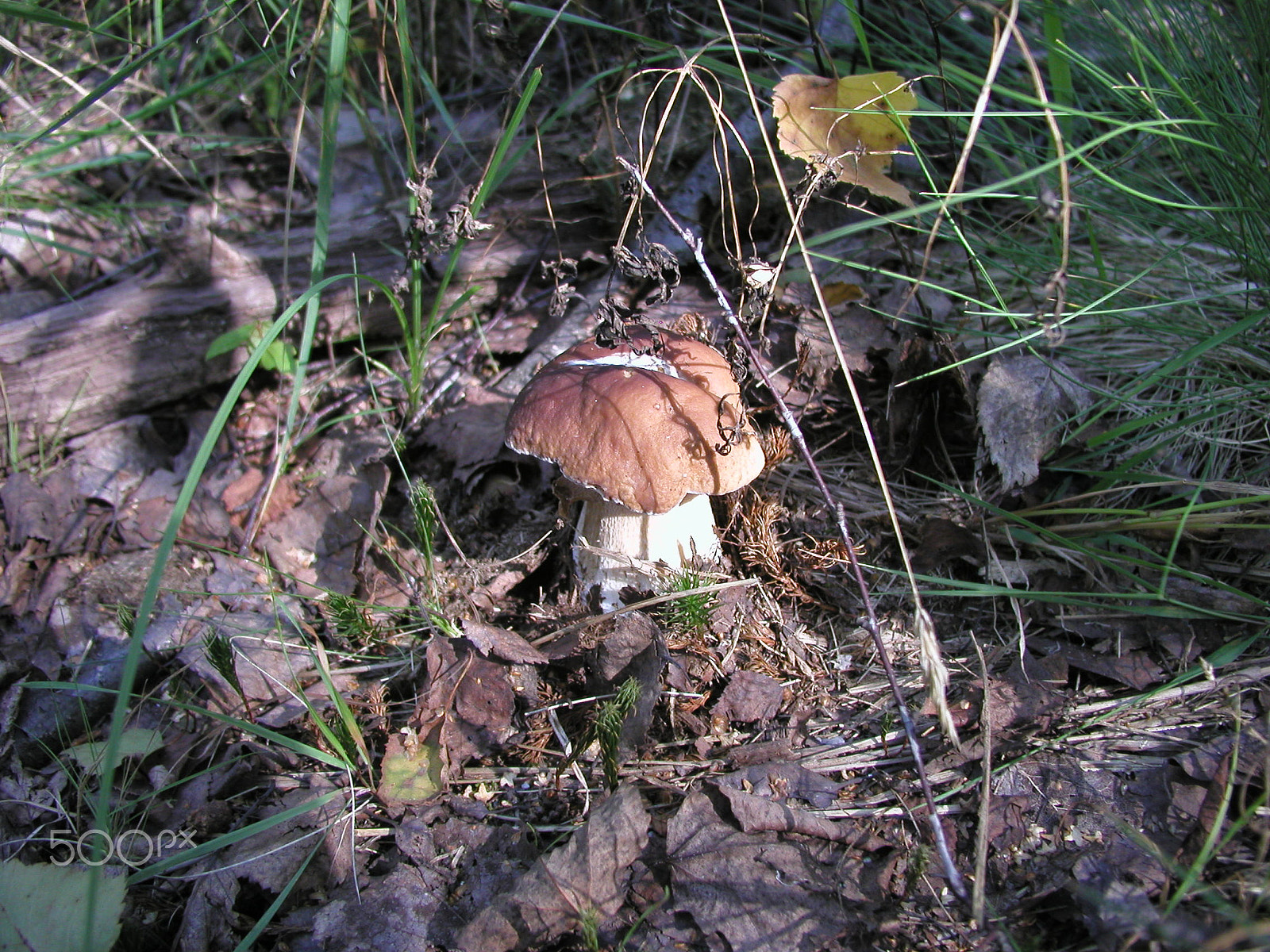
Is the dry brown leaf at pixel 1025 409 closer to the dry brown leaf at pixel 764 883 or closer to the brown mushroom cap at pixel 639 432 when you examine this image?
the brown mushroom cap at pixel 639 432

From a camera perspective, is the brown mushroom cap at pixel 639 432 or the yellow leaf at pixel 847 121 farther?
the yellow leaf at pixel 847 121

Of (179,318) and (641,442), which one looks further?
(179,318)

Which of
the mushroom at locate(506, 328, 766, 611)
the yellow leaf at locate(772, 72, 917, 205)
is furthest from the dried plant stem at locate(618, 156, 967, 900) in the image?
the yellow leaf at locate(772, 72, 917, 205)

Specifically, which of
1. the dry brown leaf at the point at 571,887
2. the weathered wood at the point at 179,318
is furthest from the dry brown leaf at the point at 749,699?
the weathered wood at the point at 179,318

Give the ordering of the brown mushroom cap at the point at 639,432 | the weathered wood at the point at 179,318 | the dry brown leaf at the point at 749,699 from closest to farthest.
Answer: the brown mushroom cap at the point at 639,432 → the dry brown leaf at the point at 749,699 → the weathered wood at the point at 179,318

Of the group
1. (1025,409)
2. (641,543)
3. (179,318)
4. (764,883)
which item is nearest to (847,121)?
(1025,409)

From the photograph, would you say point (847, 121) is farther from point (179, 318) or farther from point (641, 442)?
point (179, 318)

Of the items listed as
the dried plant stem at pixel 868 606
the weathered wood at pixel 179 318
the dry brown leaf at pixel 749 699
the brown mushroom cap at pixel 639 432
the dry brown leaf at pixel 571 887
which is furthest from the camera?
the weathered wood at pixel 179 318

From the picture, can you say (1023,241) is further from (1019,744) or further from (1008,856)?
(1008,856)
